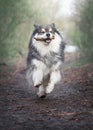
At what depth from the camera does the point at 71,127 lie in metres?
8.54

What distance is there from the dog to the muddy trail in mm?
467

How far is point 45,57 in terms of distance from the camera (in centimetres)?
1227

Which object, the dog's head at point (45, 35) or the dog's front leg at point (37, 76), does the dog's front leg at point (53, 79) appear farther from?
the dog's head at point (45, 35)

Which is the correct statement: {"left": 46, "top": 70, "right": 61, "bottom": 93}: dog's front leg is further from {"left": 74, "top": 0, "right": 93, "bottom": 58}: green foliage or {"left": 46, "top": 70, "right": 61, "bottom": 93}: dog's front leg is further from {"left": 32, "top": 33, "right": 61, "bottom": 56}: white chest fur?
{"left": 74, "top": 0, "right": 93, "bottom": 58}: green foliage

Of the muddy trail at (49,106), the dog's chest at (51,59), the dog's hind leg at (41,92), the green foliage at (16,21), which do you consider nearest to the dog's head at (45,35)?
the dog's chest at (51,59)

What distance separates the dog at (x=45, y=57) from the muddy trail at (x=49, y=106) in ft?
1.53

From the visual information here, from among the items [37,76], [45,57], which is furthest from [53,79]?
[45,57]

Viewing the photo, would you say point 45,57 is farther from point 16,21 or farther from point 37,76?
point 16,21

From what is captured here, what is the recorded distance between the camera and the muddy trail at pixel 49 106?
29.2 ft

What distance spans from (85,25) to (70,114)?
10768 millimetres

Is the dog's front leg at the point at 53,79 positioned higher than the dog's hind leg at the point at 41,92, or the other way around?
the dog's front leg at the point at 53,79

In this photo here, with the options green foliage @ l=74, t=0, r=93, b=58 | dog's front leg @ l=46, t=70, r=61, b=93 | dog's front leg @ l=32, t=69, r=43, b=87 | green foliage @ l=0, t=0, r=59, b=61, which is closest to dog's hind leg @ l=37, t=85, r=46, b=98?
dog's front leg @ l=46, t=70, r=61, b=93

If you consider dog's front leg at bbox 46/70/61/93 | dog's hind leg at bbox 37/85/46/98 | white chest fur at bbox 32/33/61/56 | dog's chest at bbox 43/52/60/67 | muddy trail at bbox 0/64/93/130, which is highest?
white chest fur at bbox 32/33/61/56

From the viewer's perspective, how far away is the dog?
12.1m
